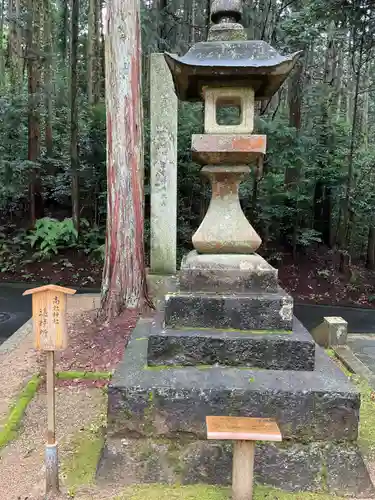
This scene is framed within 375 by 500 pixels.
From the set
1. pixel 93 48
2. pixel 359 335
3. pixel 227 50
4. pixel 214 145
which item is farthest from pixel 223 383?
pixel 93 48

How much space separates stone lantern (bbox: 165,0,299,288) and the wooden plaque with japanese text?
1043 millimetres

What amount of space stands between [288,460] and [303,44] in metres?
9.10

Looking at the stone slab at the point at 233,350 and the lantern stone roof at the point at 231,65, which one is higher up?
the lantern stone roof at the point at 231,65

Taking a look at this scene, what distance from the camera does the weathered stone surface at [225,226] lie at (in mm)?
3246

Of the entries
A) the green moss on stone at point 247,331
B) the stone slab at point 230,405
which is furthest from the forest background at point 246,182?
the stone slab at point 230,405

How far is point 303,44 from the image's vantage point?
30.1 feet

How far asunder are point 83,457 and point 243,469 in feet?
3.94

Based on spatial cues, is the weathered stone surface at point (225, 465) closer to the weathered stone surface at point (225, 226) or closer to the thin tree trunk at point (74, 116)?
the weathered stone surface at point (225, 226)

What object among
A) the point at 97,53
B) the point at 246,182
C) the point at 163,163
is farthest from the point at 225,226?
the point at 97,53

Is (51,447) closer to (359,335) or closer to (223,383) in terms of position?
(223,383)

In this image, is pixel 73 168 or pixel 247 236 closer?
pixel 247 236

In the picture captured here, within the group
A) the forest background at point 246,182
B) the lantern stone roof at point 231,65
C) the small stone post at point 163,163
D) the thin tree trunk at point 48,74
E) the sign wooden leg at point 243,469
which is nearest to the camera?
the sign wooden leg at point 243,469

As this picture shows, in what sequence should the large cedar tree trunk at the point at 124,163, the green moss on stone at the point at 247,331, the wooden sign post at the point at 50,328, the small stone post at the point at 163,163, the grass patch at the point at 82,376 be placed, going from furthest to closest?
the small stone post at the point at 163,163 < the large cedar tree trunk at the point at 124,163 < the grass patch at the point at 82,376 < the green moss on stone at the point at 247,331 < the wooden sign post at the point at 50,328

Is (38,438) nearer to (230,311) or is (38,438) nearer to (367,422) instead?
(230,311)
